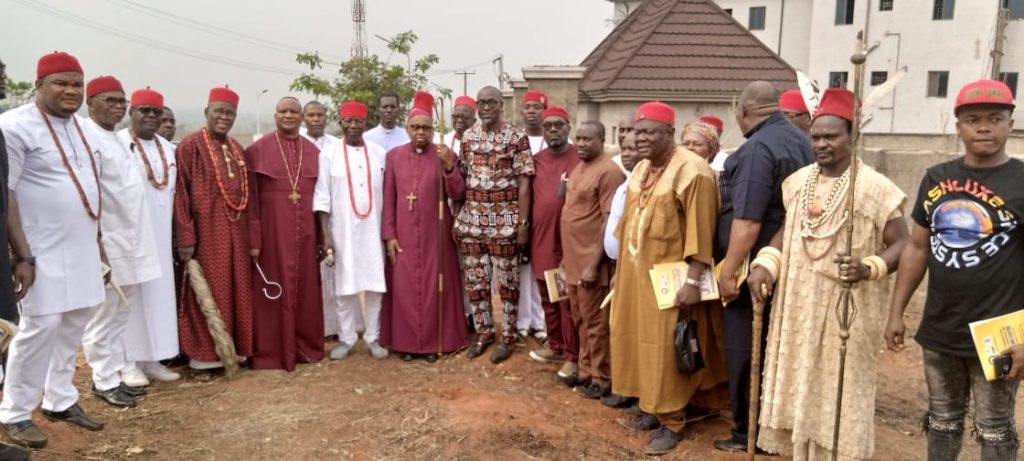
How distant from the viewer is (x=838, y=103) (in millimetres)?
3406

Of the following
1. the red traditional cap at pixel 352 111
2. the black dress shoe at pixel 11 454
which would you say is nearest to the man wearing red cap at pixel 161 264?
the red traditional cap at pixel 352 111

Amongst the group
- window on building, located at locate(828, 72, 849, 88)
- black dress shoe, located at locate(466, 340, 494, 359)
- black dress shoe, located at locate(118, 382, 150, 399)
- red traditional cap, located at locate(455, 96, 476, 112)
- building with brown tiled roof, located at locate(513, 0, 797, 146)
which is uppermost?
window on building, located at locate(828, 72, 849, 88)

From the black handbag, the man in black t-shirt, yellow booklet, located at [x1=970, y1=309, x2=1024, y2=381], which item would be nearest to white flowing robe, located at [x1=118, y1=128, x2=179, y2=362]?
the black handbag

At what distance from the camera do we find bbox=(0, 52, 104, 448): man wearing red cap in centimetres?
397

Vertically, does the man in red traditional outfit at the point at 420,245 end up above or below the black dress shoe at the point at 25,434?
above

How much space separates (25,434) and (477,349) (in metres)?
3.15

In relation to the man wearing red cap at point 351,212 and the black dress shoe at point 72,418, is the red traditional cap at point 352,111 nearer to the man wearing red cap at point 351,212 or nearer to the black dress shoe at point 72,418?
the man wearing red cap at point 351,212

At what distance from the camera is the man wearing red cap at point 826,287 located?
3375 millimetres

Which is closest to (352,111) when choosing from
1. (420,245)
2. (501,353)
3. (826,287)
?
(420,245)

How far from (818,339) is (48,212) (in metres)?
4.19

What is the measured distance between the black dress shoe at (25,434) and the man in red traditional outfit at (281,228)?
5.69ft

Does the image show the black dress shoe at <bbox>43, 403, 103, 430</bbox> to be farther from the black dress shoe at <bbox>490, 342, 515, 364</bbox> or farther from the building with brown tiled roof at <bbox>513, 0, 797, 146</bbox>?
the building with brown tiled roof at <bbox>513, 0, 797, 146</bbox>

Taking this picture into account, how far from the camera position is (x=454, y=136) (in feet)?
22.4

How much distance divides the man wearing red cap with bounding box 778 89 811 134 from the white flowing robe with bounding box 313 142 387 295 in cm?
323
